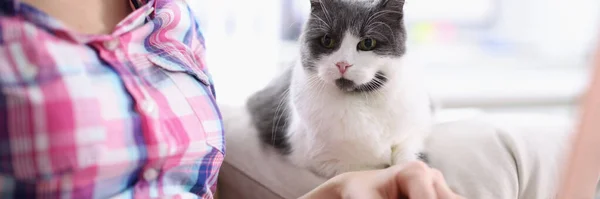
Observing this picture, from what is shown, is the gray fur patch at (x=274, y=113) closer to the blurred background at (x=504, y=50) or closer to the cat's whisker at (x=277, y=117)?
the cat's whisker at (x=277, y=117)

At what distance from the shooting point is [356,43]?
997 mm

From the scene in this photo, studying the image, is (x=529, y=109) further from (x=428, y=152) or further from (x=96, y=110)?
(x=96, y=110)

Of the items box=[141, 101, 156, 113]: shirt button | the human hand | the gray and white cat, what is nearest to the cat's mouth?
the gray and white cat

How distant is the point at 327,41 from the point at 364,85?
0.32 ft

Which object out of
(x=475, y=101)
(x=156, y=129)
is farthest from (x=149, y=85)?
(x=475, y=101)

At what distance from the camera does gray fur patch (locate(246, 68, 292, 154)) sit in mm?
1127

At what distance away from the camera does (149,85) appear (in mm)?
802

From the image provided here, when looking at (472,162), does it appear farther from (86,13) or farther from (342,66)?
(86,13)

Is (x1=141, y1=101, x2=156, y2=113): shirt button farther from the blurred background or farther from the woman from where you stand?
the blurred background

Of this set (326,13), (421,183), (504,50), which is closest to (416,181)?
(421,183)

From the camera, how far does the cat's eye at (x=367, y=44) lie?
999mm

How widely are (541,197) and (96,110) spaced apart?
72 centimetres

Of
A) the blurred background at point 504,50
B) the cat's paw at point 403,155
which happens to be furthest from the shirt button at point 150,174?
the blurred background at point 504,50

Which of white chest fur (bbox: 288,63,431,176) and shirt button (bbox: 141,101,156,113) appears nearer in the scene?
shirt button (bbox: 141,101,156,113)
